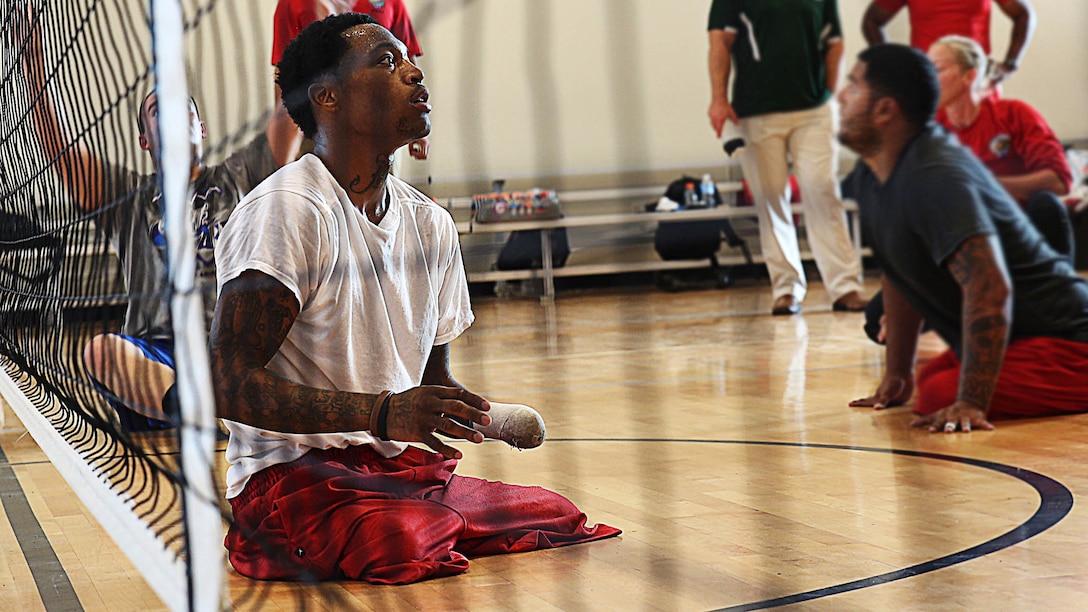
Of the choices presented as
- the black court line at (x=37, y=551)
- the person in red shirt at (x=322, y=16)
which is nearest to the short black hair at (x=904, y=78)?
the person in red shirt at (x=322, y=16)

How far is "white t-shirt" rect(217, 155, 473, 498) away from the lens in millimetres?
1390

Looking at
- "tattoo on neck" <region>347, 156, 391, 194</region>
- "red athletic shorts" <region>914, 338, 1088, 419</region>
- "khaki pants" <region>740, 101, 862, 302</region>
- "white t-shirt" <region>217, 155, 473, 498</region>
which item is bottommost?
"red athletic shorts" <region>914, 338, 1088, 419</region>

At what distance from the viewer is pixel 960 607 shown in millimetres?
1154

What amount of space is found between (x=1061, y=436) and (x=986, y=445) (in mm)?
154

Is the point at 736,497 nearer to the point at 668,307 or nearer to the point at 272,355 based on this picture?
the point at 272,355

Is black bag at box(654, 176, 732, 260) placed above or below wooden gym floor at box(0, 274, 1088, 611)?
above

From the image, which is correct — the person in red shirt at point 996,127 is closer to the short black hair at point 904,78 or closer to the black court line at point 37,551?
the short black hair at point 904,78

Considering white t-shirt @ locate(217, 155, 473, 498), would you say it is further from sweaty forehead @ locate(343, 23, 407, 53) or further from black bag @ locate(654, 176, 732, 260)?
black bag @ locate(654, 176, 732, 260)

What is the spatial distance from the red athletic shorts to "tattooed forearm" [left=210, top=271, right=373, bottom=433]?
1.30m

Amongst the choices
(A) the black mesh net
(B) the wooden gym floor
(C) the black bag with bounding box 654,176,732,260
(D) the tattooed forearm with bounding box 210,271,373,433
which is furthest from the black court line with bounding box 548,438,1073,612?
(A) the black mesh net

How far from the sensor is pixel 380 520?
142 centimetres

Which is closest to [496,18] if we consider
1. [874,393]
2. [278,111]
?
[278,111]

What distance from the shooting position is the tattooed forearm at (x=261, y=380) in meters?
1.33

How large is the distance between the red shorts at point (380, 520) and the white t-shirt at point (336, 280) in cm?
3
